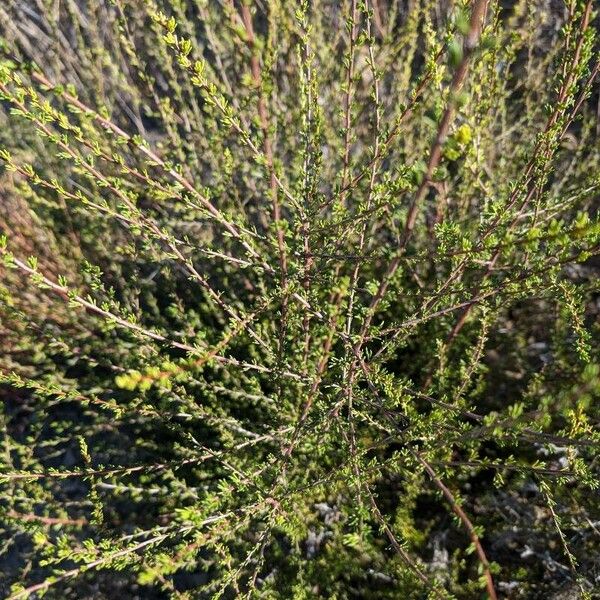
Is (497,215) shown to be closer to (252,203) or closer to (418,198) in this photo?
(418,198)

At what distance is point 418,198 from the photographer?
0.87 meters

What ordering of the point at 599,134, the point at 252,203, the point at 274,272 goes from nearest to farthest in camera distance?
the point at 274,272, the point at 599,134, the point at 252,203

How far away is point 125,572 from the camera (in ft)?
7.54

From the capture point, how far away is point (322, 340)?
1.73 metres

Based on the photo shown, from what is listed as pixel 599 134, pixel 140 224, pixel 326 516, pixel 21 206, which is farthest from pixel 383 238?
pixel 21 206

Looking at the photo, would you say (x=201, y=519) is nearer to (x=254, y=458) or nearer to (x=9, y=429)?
(x=254, y=458)

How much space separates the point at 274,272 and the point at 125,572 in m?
1.73

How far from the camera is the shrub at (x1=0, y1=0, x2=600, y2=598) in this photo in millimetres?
1235

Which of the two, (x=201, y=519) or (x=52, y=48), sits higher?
(x=52, y=48)

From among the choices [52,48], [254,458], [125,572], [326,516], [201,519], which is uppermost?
[52,48]

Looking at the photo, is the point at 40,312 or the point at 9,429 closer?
the point at 40,312

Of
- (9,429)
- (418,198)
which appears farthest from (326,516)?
(9,429)

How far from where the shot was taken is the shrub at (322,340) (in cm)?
124

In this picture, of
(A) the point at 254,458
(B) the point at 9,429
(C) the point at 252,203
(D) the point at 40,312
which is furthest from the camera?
(C) the point at 252,203
